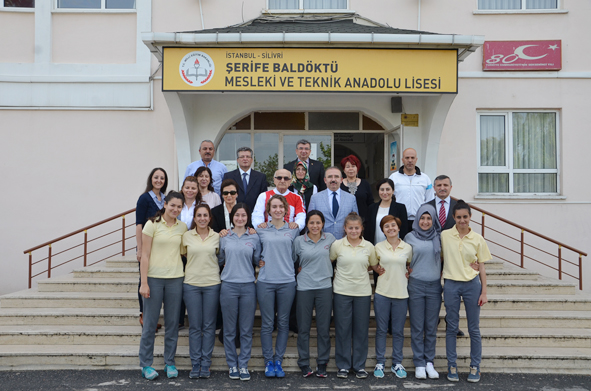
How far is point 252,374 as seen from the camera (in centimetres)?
484

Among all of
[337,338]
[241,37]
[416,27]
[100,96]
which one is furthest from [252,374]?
[416,27]

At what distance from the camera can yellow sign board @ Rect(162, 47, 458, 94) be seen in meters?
6.78

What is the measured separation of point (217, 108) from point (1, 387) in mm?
5371

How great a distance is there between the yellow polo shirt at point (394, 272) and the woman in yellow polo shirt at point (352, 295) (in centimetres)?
14

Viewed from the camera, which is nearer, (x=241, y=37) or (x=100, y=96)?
(x=241, y=37)

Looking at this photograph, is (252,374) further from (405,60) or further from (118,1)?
(118,1)

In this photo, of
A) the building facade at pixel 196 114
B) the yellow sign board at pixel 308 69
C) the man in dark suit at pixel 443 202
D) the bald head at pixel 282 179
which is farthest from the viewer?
the building facade at pixel 196 114

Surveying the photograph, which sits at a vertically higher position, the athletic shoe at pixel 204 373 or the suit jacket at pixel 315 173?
the suit jacket at pixel 315 173

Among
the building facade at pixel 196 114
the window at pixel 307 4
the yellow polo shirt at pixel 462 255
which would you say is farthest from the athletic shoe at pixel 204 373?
the window at pixel 307 4

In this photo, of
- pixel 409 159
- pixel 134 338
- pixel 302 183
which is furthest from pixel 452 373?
pixel 134 338

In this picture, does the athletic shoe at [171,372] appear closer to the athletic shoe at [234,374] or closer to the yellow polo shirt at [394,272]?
the athletic shoe at [234,374]

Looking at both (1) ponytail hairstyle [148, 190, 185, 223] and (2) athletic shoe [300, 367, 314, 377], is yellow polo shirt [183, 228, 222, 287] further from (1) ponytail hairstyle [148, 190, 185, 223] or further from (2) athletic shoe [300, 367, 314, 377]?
(2) athletic shoe [300, 367, 314, 377]

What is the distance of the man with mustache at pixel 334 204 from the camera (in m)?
5.06

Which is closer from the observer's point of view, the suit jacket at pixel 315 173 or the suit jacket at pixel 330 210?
the suit jacket at pixel 330 210
